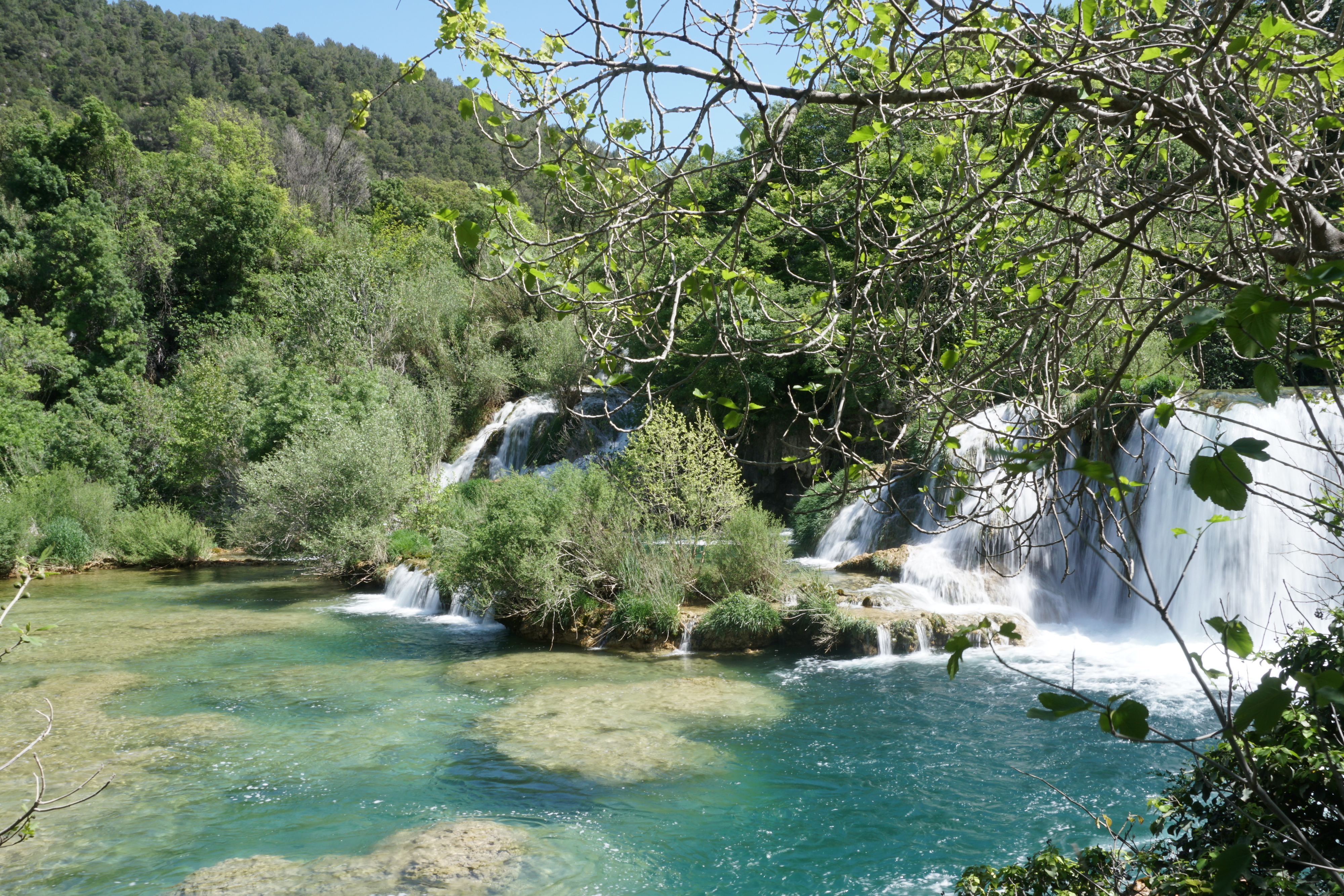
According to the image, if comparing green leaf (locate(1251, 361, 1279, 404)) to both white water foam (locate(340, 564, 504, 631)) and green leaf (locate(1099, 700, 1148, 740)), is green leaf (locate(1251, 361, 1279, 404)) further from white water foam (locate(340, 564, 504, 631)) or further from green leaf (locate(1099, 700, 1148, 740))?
white water foam (locate(340, 564, 504, 631))

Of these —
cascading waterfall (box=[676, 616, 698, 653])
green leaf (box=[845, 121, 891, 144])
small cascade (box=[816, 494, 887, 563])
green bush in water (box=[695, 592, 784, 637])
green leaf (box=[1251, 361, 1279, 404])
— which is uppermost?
green leaf (box=[845, 121, 891, 144])

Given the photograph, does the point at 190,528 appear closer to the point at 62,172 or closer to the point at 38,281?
the point at 38,281

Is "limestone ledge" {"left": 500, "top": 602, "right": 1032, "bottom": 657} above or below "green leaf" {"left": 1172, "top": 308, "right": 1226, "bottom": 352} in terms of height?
below

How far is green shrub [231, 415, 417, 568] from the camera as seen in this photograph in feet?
64.1

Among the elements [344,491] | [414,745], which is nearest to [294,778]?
[414,745]

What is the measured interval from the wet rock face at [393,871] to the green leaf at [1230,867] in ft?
18.6

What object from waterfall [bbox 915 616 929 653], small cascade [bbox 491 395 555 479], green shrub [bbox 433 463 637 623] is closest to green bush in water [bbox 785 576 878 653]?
waterfall [bbox 915 616 929 653]

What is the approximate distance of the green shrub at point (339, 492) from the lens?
1953 cm

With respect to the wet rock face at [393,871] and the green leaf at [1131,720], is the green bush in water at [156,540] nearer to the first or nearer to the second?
the wet rock face at [393,871]

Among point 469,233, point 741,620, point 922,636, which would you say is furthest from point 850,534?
point 469,233

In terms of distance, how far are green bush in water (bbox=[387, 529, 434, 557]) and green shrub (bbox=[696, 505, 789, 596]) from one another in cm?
766

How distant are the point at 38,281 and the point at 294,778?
3156 centimetres

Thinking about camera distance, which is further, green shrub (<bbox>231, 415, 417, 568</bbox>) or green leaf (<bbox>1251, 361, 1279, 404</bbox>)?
green shrub (<bbox>231, 415, 417, 568</bbox>)

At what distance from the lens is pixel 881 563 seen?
16094mm
